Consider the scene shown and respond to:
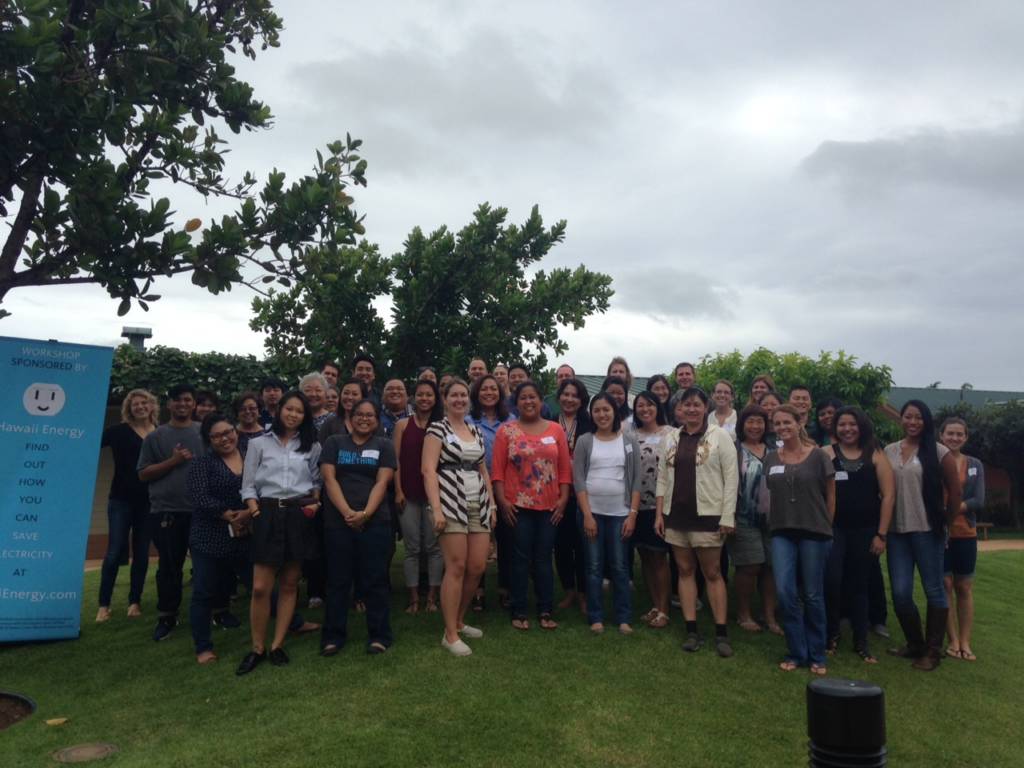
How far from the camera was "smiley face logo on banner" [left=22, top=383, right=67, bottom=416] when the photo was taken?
668 cm

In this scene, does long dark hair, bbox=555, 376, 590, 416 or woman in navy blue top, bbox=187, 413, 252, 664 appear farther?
long dark hair, bbox=555, 376, 590, 416

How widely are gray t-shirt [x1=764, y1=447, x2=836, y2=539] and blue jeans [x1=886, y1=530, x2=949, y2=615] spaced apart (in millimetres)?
910

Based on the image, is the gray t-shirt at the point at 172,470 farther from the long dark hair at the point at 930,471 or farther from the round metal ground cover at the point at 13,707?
the long dark hair at the point at 930,471

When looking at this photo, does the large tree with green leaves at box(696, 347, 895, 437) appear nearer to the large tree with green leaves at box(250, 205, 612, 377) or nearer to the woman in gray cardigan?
the large tree with green leaves at box(250, 205, 612, 377)

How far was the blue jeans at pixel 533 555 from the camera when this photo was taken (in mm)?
6348

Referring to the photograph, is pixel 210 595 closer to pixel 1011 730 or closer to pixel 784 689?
pixel 784 689

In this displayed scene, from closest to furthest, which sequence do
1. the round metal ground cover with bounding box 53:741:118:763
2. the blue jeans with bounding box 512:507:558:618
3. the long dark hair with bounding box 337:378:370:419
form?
the round metal ground cover with bounding box 53:741:118:763, the blue jeans with bounding box 512:507:558:618, the long dark hair with bounding box 337:378:370:419

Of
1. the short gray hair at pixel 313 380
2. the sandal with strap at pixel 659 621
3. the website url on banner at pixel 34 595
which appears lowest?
the website url on banner at pixel 34 595

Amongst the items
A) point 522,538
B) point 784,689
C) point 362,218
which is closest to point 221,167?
point 362,218

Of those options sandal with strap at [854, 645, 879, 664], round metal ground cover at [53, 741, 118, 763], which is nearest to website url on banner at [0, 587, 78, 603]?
round metal ground cover at [53, 741, 118, 763]

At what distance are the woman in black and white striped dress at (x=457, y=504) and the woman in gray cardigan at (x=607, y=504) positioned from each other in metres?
0.85

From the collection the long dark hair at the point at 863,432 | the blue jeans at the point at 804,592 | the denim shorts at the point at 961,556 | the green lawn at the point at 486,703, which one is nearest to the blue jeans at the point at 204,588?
the green lawn at the point at 486,703

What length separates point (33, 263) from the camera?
216 inches

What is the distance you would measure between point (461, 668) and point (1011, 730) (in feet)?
12.1
